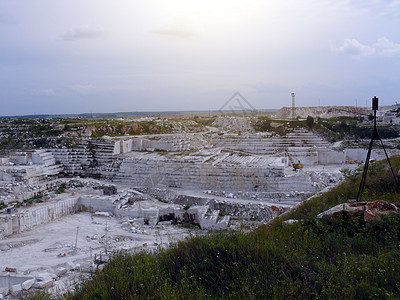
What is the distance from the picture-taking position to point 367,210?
Answer: 19.4 ft

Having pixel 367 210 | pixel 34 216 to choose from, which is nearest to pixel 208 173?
pixel 34 216

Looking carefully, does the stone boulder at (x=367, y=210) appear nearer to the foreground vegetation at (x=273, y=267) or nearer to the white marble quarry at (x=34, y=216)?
the foreground vegetation at (x=273, y=267)

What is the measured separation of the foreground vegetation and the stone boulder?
13 centimetres

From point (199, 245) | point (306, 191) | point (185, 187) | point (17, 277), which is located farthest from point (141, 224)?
point (199, 245)

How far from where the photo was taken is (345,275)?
4.25m

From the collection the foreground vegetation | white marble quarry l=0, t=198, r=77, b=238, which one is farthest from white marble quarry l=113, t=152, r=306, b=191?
the foreground vegetation

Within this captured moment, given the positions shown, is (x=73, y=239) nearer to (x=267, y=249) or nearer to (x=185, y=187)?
(x=185, y=187)

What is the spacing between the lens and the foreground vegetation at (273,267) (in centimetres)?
420

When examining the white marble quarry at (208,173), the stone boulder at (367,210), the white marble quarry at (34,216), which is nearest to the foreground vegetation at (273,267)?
the stone boulder at (367,210)

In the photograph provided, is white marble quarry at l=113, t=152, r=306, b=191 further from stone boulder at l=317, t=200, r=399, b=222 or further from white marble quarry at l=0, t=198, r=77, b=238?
stone boulder at l=317, t=200, r=399, b=222

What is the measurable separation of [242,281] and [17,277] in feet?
24.6

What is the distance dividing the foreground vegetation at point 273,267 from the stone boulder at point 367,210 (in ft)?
0.42

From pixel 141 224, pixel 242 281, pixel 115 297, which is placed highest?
pixel 242 281

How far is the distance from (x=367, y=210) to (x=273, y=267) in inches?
90.5
